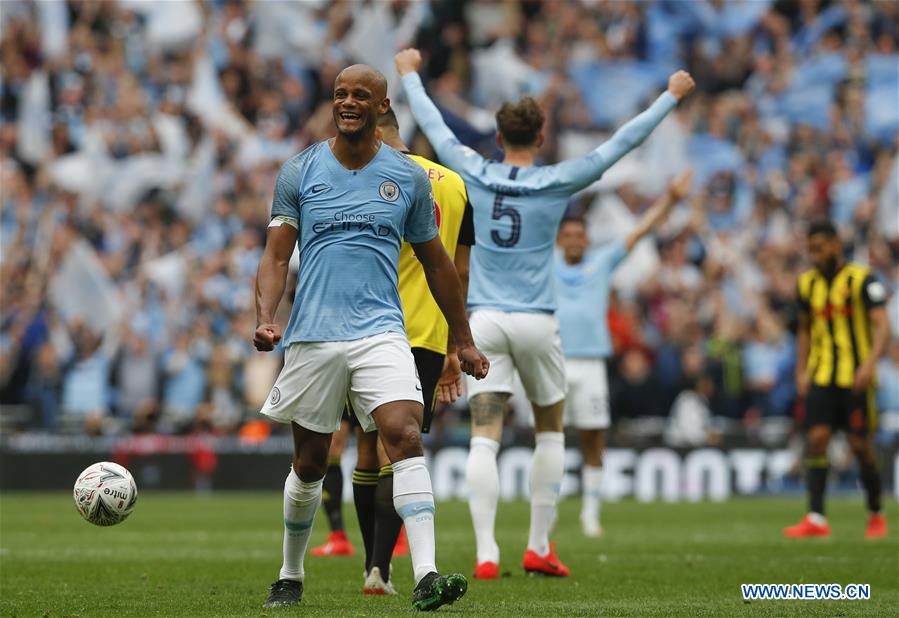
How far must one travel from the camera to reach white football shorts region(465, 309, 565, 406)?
9.30 metres

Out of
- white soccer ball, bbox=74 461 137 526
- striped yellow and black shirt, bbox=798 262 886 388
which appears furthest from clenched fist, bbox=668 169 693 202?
white soccer ball, bbox=74 461 137 526

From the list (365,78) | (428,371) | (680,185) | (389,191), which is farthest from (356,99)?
(680,185)

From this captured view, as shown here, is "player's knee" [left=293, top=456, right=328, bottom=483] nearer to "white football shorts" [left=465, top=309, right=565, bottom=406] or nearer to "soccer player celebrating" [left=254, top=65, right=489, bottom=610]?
"soccer player celebrating" [left=254, top=65, right=489, bottom=610]

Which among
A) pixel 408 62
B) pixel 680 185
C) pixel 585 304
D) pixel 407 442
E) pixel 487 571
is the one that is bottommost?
pixel 487 571

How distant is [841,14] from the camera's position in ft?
89.0

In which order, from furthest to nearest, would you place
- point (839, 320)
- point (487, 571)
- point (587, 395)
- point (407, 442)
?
point (587, 395) < point (839, 320) < point (487, 571) < point (407, 442)

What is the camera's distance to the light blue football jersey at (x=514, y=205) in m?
9.34

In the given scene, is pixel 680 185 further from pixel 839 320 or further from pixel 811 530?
pixel 811 530

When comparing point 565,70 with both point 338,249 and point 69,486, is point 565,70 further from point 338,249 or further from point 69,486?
point 338,249

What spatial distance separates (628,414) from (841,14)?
1000 cm

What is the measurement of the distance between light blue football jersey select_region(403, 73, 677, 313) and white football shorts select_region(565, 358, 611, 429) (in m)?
4.46

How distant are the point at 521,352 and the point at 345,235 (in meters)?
2.54

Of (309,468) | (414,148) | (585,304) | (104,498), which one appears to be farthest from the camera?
(414,148)

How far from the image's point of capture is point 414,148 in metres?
23.3
